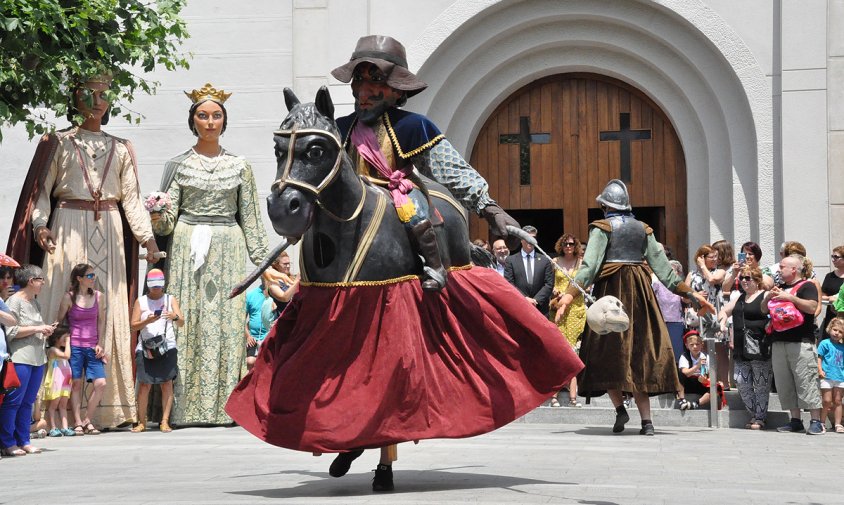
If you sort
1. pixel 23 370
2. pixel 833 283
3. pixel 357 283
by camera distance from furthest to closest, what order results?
pixel 833 283 → pixel 23 370 → pixel 357 283

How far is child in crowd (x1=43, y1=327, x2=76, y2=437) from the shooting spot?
1189cm

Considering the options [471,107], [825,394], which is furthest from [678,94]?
[825,394]

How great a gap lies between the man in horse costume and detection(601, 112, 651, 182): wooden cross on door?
953 centimetres

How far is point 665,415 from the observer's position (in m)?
13.1

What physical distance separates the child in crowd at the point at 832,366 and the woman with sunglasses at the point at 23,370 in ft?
22.5

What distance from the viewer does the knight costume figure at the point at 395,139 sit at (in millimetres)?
7570

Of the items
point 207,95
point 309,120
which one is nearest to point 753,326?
point 207,95

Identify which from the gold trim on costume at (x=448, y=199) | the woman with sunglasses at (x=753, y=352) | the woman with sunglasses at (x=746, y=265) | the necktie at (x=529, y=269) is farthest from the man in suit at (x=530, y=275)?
the gold trim on costume at (x=448, y=199)

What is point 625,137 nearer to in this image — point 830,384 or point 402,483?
point 830,384

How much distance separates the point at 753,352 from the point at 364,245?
671 cm

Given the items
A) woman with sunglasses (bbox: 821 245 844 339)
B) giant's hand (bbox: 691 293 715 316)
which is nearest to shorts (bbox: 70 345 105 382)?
giant's hand (bbox: 691 293 715 316)

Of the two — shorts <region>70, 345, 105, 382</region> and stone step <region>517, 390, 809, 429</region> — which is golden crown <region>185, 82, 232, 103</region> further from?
stone step <region>517, 390, 809, 429</region>

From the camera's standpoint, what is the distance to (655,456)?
946 centimetres

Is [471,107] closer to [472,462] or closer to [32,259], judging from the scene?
[32,259]
